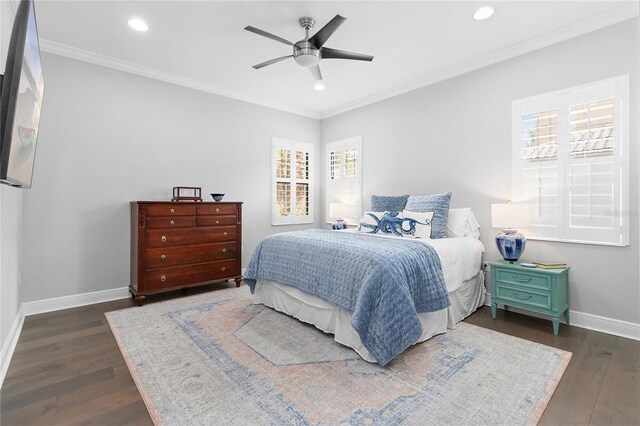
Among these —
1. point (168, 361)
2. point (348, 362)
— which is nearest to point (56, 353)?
point (168, 361)

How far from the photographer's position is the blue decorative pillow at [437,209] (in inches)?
138

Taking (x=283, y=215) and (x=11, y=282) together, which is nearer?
(x=11, y=282)

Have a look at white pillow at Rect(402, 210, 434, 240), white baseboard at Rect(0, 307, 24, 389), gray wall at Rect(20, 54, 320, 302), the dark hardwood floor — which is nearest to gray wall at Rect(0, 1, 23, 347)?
white baseboard at Rect(0, 307, 24, 389)

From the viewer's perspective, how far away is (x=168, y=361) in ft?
7.46

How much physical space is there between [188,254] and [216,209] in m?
0.65

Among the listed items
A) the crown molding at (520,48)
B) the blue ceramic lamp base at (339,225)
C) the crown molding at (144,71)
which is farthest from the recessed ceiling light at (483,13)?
the crown molding at (144,71)

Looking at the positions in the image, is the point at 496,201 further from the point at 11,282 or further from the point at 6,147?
the point at 11,282

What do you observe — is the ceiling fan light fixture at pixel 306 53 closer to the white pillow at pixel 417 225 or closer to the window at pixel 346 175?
the white pillow at pixel 417 225

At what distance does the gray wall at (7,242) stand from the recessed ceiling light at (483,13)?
3.50m

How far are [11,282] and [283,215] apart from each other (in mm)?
3462

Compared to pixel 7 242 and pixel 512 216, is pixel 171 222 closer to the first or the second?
pixel 7 242

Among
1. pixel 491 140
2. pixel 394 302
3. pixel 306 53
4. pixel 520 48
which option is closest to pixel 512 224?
pixel 491 140

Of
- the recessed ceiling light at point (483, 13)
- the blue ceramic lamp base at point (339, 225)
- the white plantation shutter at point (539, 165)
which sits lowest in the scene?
the blue ceramic lamp base at point (339, 225)

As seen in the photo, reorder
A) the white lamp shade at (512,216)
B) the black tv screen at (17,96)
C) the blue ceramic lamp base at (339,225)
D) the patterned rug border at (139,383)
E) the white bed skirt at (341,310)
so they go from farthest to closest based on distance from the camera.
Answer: the blue ceramic lamp base at (339,225) → the white lamp shade at (512,216) → the white bed skirt at (341,310) → the patterned rug border at (139,383) → the black tv screen at (17,96)
